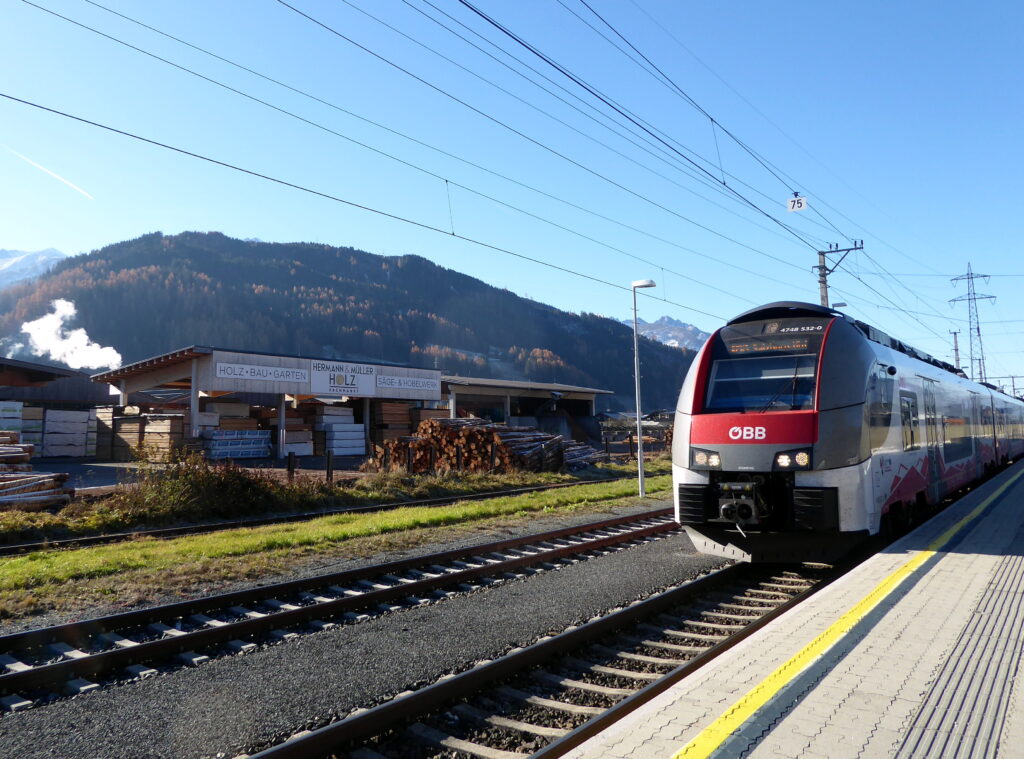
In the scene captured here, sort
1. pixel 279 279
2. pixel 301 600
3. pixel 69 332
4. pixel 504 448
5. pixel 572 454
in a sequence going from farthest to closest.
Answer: pixel 279 279
pixel 69 332
pixel 572 454
pixel 504 448
pixel 301 600

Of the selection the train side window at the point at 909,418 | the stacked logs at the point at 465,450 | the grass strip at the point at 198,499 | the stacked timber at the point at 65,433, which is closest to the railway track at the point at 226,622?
the train side window at the point at 909,418

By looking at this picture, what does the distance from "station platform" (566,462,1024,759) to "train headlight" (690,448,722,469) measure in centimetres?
198

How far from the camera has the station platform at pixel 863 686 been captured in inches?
139

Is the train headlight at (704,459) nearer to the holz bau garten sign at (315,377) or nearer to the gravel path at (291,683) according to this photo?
the gravel path at (291,683)

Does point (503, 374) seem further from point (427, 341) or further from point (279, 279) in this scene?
point (279, 279)

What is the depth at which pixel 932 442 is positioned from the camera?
11.9m

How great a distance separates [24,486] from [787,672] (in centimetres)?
1535

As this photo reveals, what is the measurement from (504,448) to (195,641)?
17.5m

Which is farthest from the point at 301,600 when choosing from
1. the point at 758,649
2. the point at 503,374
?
the point at 503,374

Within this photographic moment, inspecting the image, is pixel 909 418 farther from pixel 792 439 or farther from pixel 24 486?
pixel 24 486

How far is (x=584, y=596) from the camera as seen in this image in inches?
311

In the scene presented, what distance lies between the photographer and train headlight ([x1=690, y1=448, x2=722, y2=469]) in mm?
8602

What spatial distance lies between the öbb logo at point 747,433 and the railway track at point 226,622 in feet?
9.90

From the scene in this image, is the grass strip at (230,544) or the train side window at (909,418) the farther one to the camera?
the train side window at (909,418)
